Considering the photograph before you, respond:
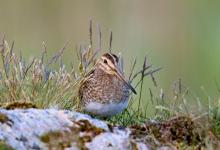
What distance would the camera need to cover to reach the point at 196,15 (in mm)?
14148

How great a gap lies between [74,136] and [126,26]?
26.3 ft

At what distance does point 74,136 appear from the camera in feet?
19.5

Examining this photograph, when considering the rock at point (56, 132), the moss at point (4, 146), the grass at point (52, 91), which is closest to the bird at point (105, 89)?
the grass at point (52, 91)

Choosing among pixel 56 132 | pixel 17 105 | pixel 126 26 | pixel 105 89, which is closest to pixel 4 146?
pixel 56 132

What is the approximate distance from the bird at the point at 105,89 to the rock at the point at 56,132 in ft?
4.73

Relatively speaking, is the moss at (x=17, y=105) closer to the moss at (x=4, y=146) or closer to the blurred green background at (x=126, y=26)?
the moss at (x=4, y=146)

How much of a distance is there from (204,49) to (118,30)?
6.17 feet

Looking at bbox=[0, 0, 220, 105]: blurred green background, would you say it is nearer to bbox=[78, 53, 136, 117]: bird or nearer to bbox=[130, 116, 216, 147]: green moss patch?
bbox=[78, 53, 136, 117]: bird

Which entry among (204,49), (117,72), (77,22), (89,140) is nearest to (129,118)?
(117,72)

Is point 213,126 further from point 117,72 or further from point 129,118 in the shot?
point 117,72

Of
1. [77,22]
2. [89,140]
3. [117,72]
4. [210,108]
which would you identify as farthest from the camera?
[77,22]

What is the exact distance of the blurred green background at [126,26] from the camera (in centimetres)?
1291

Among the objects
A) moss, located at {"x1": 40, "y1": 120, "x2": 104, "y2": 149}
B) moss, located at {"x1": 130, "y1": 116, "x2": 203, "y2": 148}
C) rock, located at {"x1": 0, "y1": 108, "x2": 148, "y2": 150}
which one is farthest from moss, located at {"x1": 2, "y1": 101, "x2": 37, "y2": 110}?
moss, located at {"x1": 130, "y1": 116, "x2": 203, "y2": 148}

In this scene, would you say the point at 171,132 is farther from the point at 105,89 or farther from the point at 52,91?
the point at 105,89
